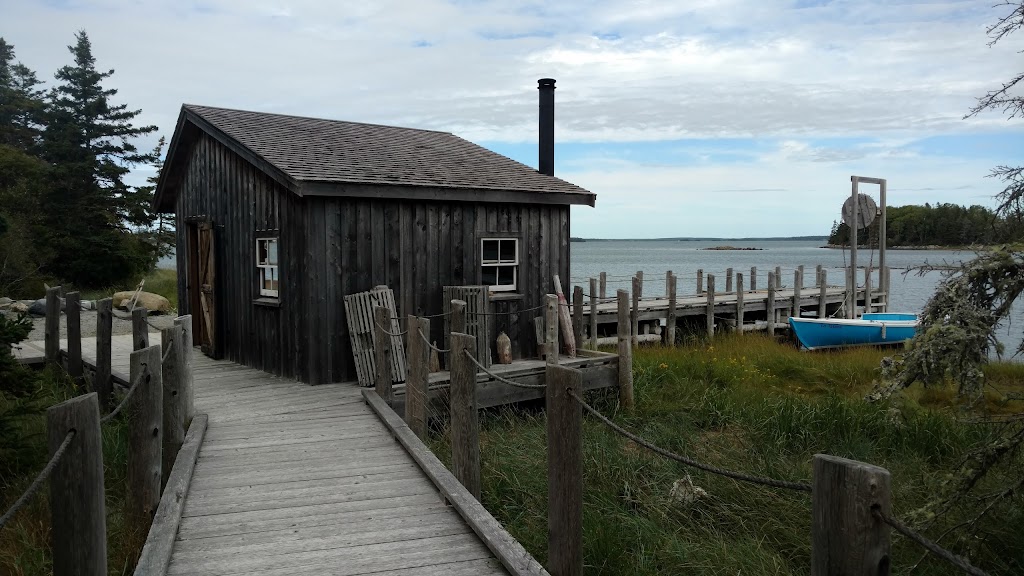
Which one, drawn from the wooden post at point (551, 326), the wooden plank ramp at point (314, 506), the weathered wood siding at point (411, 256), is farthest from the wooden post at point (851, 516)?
the wooden post at point (551, 326)

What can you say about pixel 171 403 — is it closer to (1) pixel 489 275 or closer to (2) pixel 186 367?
(2) pixel 186 367

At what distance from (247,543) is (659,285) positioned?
196 feet

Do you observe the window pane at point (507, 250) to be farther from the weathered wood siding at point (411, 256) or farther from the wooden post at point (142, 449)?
the wooden post at point (142, 449)

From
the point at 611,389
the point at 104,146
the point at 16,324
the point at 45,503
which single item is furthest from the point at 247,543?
the point at 104,146

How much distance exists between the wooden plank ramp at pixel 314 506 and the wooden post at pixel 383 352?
1.07 feet

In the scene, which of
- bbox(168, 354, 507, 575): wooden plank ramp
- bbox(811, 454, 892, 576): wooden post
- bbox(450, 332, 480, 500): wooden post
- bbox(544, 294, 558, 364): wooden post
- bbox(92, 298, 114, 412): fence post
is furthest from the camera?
bbox(544, 294, 558, 364): wooden post

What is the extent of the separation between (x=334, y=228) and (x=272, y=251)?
1532 mm

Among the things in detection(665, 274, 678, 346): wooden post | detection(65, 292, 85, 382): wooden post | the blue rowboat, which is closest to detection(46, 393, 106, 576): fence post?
detection(65, 292, 85, 382): wooden post

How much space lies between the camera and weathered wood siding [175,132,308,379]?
10.7m

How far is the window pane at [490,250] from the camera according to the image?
1224 centimetres

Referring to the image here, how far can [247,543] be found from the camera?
499 centimetres

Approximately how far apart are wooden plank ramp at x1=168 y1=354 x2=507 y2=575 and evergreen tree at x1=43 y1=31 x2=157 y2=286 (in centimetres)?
2500

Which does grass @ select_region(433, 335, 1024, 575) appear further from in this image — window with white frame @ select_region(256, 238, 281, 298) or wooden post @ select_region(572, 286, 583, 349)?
window with white frame @ select_region(256, 238, 281, 298)

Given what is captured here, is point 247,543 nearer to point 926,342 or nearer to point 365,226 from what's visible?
point 926,342
